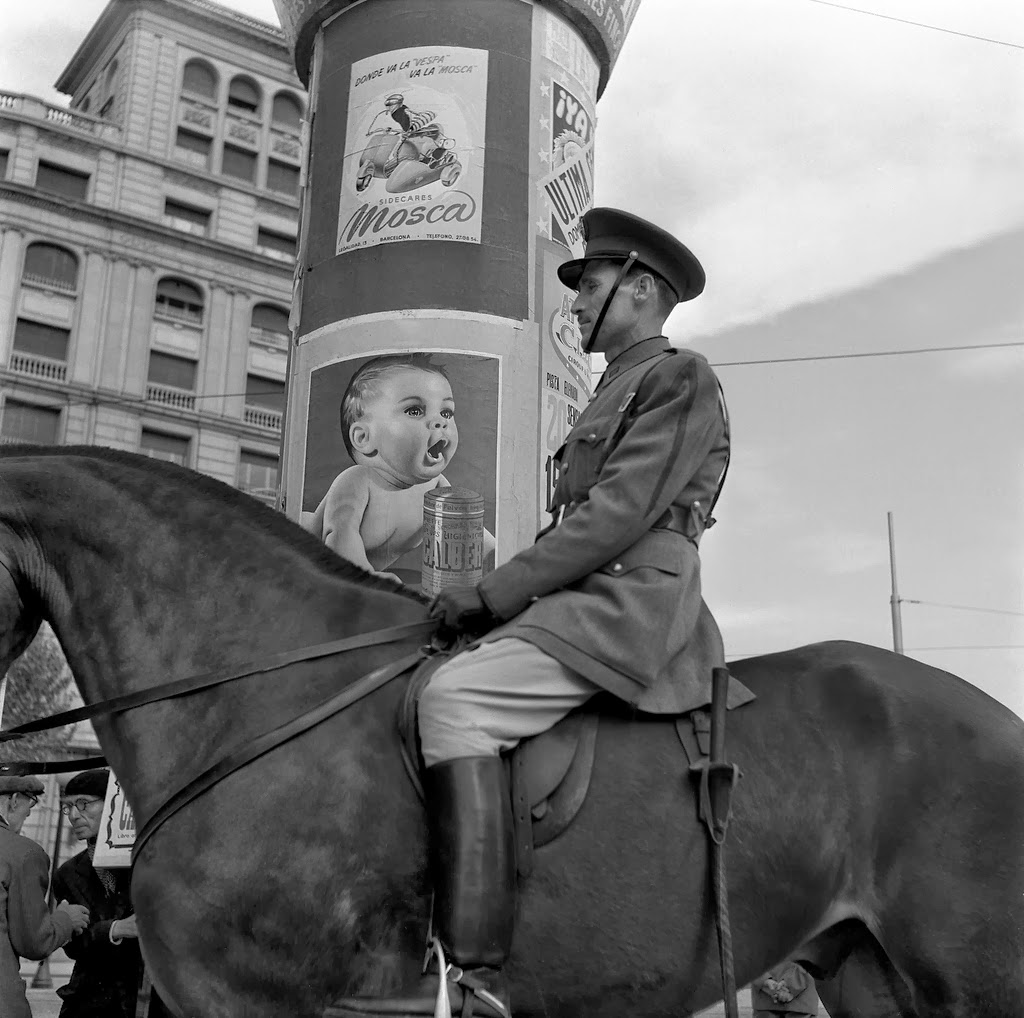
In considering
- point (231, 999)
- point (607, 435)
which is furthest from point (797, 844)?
point (231, 999)

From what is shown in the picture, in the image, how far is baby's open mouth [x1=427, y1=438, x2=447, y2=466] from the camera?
8008 millimetres

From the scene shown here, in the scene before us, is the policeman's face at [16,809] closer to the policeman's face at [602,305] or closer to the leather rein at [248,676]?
the leather rein at [248,676]

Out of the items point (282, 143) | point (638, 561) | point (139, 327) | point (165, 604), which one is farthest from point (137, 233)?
point (638, 561)

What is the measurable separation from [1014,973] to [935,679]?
0.89m

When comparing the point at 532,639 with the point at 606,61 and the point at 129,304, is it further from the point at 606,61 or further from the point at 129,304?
the point at 129,304

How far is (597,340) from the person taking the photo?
409 centimetres

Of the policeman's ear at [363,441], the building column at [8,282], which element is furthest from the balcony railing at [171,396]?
the policeman's ear at [363,441]

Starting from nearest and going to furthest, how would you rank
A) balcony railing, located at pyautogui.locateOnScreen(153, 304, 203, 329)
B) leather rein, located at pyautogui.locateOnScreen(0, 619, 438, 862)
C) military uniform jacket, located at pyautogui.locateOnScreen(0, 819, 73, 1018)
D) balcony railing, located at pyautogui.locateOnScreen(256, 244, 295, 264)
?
leather rein, located at pyautogui.locateOnScreen(0, 619, 438, 862) < military uniform jacket, located at pyautogui.locateOnScreen(0, 819, 73, 1018) < balcony railing, located at pyautogui.locateOnScreen(153, 304, 203, 329) < balcony railing, located at pyautogui.locateOnScreen(256, 244, 295, 264)

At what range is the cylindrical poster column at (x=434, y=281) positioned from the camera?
802 centimetres

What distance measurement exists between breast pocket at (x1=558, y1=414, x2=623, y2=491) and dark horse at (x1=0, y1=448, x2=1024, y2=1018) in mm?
664

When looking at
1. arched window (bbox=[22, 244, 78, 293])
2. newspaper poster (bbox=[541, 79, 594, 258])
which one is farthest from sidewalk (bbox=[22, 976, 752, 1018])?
arched window (bbox=[22, 244, 78, 293])

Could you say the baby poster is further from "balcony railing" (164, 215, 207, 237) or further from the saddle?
"balcony railing" (164, 215, 207, 237)

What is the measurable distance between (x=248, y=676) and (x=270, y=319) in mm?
40789

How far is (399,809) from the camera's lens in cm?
329
